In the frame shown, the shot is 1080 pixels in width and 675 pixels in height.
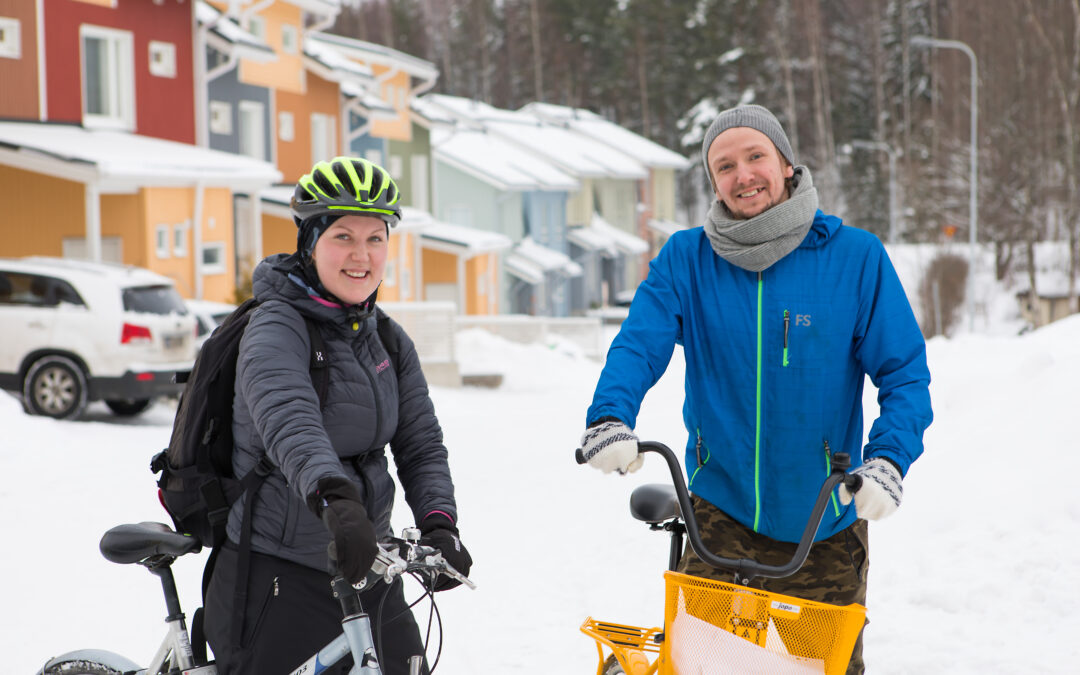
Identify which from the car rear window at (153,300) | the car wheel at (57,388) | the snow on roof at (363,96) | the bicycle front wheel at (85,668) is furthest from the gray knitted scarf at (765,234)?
the snow on roof at (363,96)

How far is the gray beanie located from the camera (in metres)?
3.49

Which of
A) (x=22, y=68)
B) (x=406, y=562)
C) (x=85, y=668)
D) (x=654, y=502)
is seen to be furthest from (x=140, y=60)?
(x=406, y=562)

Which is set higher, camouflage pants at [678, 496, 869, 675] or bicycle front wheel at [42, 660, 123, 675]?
camouflage pants at [678, 496, 869, 675]

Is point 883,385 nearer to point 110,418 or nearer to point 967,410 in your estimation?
point 967,410

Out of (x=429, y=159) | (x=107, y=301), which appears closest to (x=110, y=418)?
(x=107, y=301)

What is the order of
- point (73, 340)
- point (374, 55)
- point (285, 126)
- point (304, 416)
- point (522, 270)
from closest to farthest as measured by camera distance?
1. point (304, 416)
2. point (73, 340)
3. point (285, 126)
4. point (374, 55)
5. point (522, 270)

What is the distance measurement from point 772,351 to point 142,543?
1757 millimetres

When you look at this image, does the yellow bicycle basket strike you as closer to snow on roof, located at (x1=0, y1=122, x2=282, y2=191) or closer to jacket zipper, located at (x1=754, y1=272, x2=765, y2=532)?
jacket zipper, located at (x1=754, y1=272, x2=765, y2=532)

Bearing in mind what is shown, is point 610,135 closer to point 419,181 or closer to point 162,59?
point 419,181

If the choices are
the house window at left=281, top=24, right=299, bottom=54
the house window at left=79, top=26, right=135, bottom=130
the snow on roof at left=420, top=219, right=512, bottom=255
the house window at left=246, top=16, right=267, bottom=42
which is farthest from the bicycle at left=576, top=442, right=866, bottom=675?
the snow on roof at left=420, top=219, right=512, bottom=255

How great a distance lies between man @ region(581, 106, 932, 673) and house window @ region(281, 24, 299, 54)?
29006 mm

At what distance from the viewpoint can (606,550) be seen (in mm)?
8406

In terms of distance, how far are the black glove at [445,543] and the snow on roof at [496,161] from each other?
3978cm

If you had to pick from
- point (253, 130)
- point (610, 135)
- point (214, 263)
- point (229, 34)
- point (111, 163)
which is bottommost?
point (214, 263)
